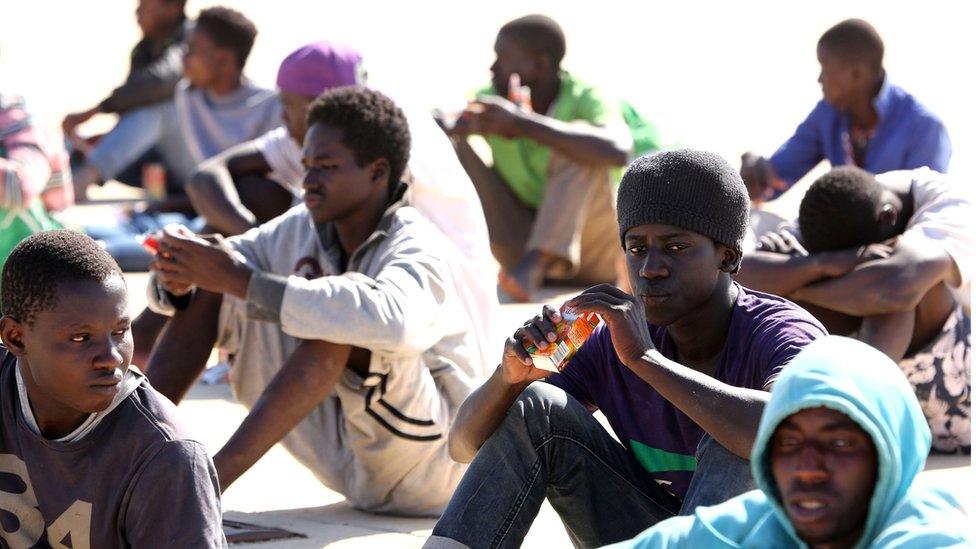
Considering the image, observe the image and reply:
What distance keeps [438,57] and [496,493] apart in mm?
14590

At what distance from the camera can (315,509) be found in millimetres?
5145

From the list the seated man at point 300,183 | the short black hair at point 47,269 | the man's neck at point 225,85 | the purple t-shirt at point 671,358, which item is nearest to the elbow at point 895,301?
the seated man at point 300,183

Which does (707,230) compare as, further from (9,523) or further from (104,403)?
(9,523)

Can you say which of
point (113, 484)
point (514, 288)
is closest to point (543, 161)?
point (514, 288)

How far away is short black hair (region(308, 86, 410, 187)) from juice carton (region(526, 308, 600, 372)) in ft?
5.08

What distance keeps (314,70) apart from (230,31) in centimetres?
286

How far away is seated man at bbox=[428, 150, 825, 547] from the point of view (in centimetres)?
368

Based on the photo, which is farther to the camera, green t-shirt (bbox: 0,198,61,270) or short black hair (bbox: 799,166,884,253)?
→ green t-shirt (bbox: 0,198,61,270)

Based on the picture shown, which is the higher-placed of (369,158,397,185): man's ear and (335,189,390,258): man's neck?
(369,158,397,185): man's ear

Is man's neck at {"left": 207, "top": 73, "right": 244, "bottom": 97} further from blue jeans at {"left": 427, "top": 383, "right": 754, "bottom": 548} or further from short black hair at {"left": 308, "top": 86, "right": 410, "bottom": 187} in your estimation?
blue jeans at {"left": 427, "top": 383, "right": 754, "bottom": 548}

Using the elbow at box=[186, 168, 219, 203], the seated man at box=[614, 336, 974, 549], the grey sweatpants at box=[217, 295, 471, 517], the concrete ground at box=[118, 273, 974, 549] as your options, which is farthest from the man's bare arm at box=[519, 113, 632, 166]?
the seated man at box=[614, 336, 974, 549]

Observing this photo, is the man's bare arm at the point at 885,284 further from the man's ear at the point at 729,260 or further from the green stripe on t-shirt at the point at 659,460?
the green stripe on t-shirt at the point at 659,460

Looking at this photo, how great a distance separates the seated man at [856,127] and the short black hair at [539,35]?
155 centimetres

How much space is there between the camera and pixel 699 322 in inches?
151
